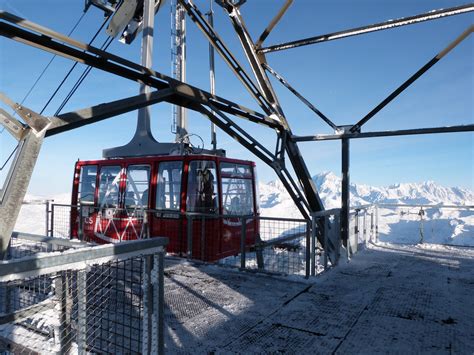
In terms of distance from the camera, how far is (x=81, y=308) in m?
2.44

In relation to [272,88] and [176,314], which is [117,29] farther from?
[176,314]

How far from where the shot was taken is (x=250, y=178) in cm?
893

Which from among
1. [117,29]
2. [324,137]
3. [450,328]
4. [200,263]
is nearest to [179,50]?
[117,29]

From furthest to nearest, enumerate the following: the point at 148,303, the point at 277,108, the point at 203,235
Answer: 1. the point at 203,235
2. the point at 277,108
3. the point at 148,303

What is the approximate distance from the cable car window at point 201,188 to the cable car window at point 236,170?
417 mm

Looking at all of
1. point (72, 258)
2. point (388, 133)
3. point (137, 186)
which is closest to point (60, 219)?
point (137, 186)

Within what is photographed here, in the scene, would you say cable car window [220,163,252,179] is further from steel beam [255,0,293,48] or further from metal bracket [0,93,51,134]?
metal bracket [0,93,51,134]

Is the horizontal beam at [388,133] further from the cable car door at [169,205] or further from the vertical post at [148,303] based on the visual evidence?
the vertical post at [148,303]

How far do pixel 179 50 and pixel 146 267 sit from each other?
10129mm

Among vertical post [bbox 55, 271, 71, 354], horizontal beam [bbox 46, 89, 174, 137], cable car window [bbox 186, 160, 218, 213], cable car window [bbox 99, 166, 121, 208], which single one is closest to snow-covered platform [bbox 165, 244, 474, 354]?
vertical post [bbox 55, 271, 71, 354]

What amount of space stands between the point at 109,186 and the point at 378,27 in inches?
302

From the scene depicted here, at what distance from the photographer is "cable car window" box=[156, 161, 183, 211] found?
7.96 metres

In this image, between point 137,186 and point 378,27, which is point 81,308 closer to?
point 378,27

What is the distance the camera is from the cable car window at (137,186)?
848cm
